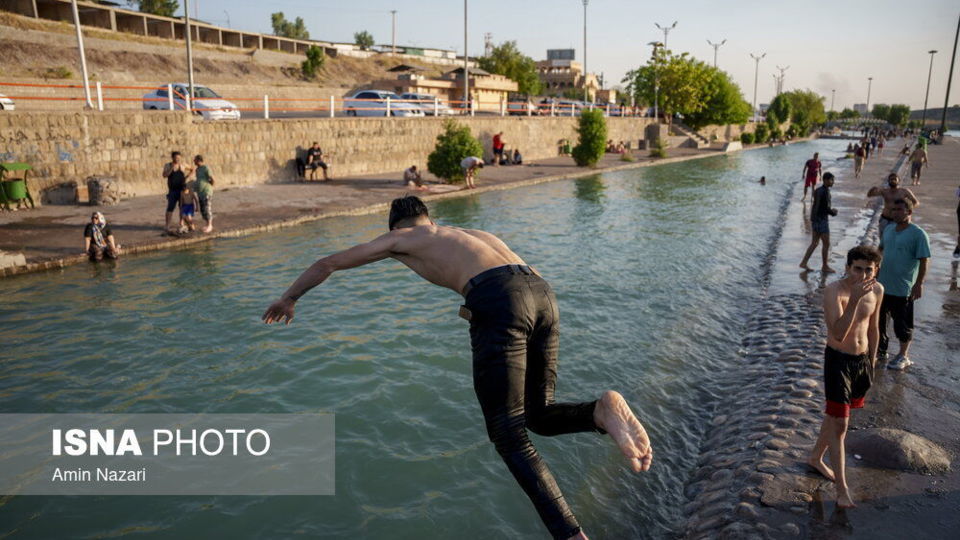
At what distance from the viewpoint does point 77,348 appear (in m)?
8.25

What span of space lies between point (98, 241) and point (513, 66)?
248ft

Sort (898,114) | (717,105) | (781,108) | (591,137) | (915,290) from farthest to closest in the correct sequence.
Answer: (898,114) → (781,108) → (717,105) → (591,137) → (915,290)

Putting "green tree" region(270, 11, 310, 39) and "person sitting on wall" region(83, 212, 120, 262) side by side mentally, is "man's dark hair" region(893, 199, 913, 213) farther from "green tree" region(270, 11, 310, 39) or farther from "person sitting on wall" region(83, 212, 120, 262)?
"green tree" region(270, 11, 310, 39)

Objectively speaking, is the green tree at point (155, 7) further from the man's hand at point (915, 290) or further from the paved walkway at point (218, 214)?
the man's hand at point (915, 290)

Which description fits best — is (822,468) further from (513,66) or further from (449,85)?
(513,66)

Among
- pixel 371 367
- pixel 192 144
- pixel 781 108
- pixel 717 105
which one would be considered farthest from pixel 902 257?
pixel 781 108

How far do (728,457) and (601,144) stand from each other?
97.7ft

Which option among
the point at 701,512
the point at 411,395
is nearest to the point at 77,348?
the point at 411,395

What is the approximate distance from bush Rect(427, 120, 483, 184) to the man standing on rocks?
2011 centimetres

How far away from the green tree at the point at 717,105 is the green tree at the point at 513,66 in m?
23.9

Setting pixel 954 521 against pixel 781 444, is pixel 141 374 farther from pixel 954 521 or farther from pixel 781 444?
pixel 954 521

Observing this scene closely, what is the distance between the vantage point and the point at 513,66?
268ft

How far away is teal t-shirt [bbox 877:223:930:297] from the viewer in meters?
6.61

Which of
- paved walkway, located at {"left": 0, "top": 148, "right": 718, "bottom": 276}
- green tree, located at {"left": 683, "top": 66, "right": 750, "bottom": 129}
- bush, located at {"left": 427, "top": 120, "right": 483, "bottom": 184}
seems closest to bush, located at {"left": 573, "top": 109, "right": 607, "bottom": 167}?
paved walkway, located at {"left": 0, "top": 148, "right": 718, "bottom": 276}
